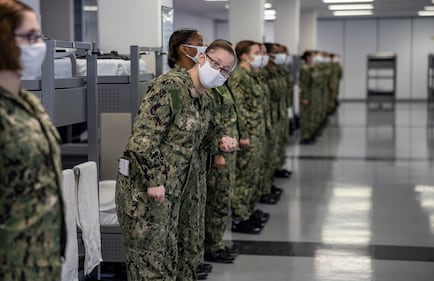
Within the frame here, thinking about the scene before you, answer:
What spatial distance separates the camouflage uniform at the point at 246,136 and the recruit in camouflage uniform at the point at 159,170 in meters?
2.51

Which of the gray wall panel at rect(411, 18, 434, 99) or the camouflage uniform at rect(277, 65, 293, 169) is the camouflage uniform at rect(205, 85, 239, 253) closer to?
the camouflage uniform at rect(277, 65, 293, 169)

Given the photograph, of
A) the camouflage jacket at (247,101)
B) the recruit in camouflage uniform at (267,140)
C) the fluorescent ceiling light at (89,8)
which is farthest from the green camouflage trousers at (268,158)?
the fluorescent ceiling light at (89,8)

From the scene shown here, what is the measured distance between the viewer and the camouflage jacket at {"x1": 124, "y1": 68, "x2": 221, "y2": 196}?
379cm

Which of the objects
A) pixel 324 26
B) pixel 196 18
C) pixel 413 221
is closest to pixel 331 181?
pixel 413 221

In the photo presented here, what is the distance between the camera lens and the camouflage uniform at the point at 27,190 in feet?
7.79

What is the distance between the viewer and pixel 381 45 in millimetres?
28500

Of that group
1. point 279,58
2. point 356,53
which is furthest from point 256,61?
point 356,53

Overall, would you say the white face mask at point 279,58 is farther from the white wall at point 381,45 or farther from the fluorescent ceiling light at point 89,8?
the white wall at point 381,45

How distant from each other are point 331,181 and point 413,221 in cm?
261

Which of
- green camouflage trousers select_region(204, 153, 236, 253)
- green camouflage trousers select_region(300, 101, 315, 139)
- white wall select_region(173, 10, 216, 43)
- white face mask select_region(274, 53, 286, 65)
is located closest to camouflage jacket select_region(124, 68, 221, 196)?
green camouflage trousers select_region(204, 153, 236, 253)

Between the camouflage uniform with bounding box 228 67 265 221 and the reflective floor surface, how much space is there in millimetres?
309

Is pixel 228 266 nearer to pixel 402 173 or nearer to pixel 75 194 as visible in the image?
pixel 75 194

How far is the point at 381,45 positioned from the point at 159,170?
1014 inches

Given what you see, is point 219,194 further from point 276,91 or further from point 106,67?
point 276,91
